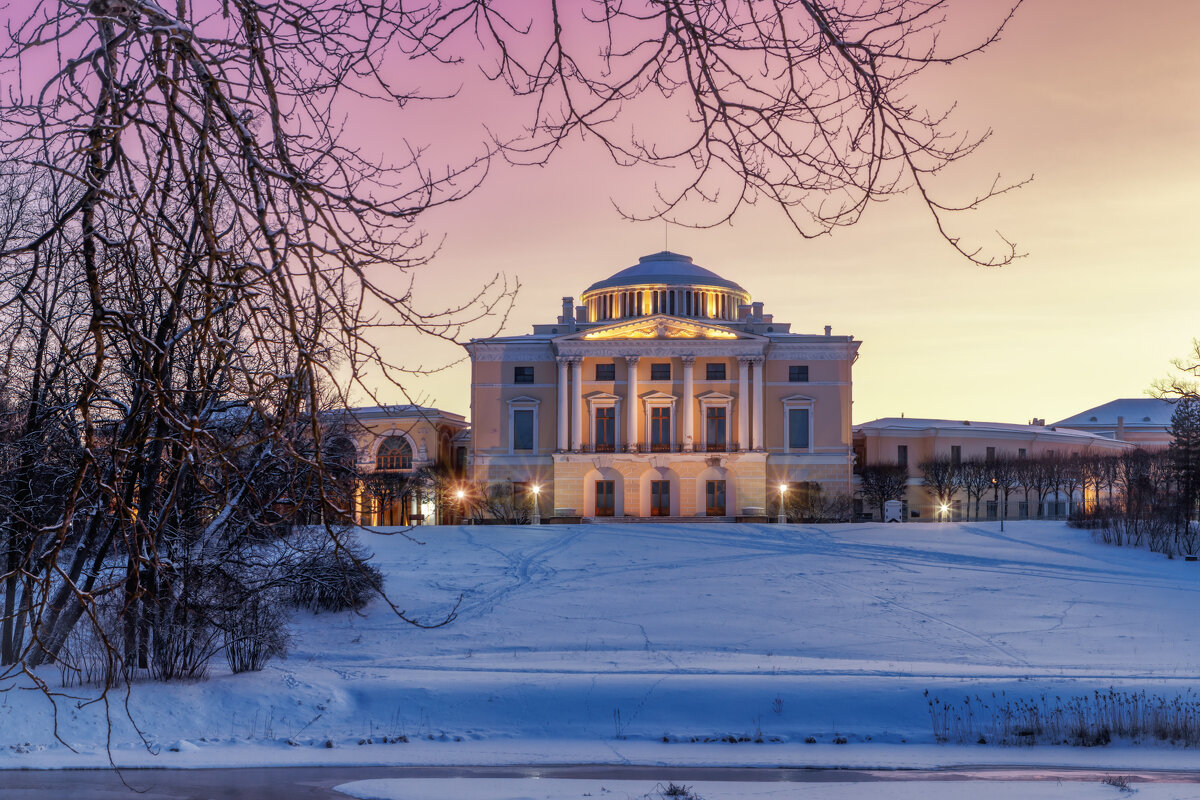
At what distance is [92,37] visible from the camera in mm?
4473

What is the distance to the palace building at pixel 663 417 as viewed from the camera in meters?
58.3

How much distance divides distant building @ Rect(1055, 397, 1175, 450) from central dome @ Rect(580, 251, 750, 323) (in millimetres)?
43401

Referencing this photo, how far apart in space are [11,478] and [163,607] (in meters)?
3.23

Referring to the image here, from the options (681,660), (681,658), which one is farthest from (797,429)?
(681,660)

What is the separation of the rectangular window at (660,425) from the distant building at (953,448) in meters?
12.8

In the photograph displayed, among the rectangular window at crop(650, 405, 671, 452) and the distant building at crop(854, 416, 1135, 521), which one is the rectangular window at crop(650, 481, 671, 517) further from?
the distant building at crop(854, 416, 1135, 521)

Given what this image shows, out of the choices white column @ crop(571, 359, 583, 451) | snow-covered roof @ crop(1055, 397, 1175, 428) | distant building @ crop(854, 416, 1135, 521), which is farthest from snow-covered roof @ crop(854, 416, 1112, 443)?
snow-covered roof @ crop(1055, 397, 1175, 428)

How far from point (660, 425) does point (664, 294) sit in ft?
37.3

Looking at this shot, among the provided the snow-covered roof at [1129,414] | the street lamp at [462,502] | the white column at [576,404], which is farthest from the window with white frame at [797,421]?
the snow-covered roof at [1129,414]

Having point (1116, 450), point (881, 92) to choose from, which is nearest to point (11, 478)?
point (881, 92)

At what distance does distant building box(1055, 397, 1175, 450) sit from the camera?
96.6 m

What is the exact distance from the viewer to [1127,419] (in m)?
104

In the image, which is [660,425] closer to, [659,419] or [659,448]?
[659,419]

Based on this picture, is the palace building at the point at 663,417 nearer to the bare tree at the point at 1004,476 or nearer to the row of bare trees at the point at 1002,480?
the row of bare trees at the point at 1002,480
